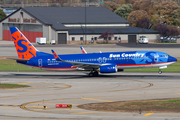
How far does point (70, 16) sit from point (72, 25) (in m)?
7.45

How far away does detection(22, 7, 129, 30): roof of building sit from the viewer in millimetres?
148875

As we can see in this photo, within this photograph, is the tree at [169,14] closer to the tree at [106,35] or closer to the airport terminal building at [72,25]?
the airport terminal building at [72,25]

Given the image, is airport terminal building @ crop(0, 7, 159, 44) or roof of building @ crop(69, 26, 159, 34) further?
roof of building @ crop(69, 26, 159, 34)

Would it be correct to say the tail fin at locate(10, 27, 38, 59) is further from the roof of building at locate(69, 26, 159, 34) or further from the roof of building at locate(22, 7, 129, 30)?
the roof of building at locate(69, 26, 159, 34)

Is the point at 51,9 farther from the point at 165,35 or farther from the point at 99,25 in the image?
the point at 165,35

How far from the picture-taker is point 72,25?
150 metres

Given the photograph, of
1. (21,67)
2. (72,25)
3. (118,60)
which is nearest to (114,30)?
(72,25)

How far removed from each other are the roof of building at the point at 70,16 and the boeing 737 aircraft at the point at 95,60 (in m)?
87.8

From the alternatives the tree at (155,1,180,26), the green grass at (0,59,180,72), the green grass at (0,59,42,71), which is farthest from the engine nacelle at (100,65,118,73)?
the tree at (155,1,180,26)

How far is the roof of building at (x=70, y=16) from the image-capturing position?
488 feet

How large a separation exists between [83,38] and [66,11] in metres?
25.3

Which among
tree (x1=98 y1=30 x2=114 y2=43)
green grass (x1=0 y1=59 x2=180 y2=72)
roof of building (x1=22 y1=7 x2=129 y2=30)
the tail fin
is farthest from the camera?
roof of building (x1=22 y1=7 x2=129 y2=30)

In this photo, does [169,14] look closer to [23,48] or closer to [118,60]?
[118,60]

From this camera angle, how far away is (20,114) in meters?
26.8
